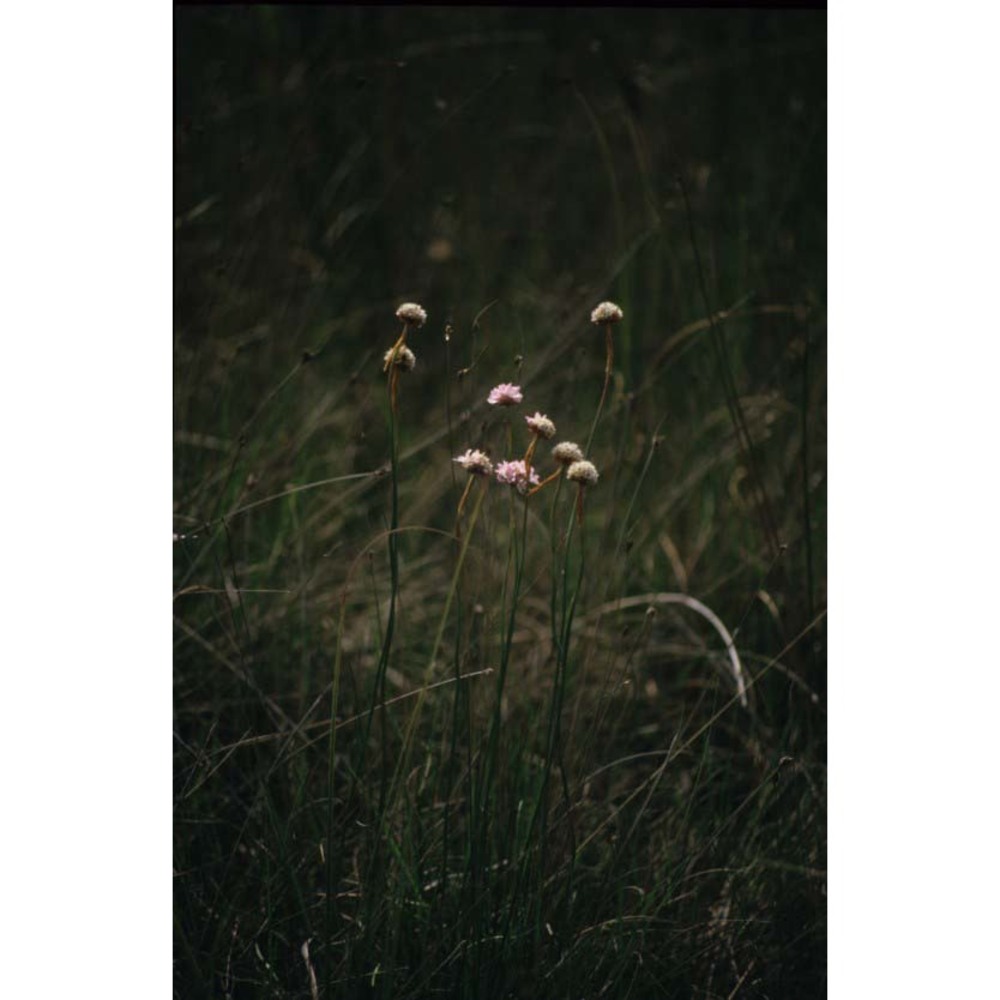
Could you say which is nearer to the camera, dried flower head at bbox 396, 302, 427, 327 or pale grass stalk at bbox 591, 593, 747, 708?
dried flower head at bbox 396, 302, 427, 327

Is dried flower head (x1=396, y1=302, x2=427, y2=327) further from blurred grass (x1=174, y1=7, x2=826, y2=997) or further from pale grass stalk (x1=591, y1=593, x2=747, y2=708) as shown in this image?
pale grass stalk (x1=591, y1=593, x2=747, y2=708)

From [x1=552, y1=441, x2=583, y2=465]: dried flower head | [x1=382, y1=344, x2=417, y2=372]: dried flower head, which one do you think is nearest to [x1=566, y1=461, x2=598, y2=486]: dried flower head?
[x1=552, y1=441, x2=583, y2=465]: dried flower head

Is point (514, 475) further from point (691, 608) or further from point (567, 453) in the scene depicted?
point (691, 608)

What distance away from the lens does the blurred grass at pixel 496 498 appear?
1088mm

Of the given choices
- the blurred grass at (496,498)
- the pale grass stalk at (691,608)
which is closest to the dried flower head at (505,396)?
the blurred grass at (496,498)

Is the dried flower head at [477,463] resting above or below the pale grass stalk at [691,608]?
above

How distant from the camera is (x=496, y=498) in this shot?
1.39 m

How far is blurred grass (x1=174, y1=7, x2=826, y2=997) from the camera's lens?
1.09 m

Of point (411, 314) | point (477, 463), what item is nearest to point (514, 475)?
point (477, 463)

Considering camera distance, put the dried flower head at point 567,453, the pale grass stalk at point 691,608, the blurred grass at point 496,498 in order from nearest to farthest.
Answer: the dried flower head at point 567,453, the blurred grass at point 496,498, the pale grass stalk at point 691,608

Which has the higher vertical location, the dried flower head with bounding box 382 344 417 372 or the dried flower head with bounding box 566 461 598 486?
the dried flower head with bounding box 382 344 417 372

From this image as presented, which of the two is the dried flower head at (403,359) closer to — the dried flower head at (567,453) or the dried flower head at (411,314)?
the dried flower head at (411,314)

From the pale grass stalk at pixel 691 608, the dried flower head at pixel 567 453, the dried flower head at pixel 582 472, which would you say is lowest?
the pale grass stalk at pixel 691 608

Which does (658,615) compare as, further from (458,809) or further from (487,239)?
(487,239)
